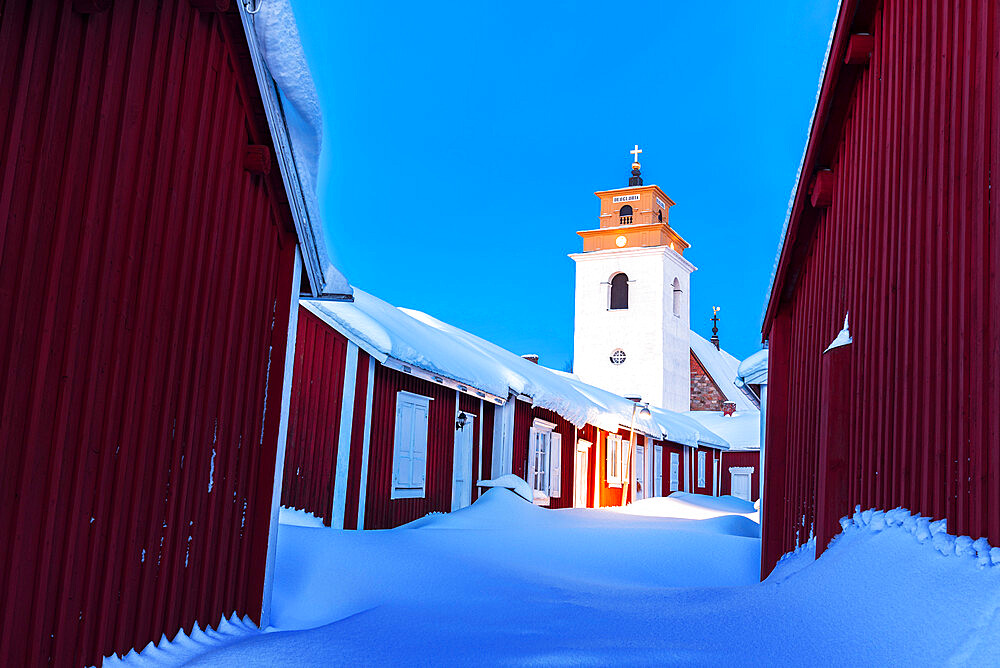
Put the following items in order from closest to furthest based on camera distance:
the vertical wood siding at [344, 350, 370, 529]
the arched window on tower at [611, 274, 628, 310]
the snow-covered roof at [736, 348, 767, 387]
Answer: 1. the vertical wood siding at [344, 350, 370, 529]
2. the snow-covered roof at [736, 348, 767, 387]
3. the arched window on tower at [611, 274, 628, 310]

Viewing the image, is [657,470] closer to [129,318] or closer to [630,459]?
[630,459]

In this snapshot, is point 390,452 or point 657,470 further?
point 657,470

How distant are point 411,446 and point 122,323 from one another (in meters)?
8.47

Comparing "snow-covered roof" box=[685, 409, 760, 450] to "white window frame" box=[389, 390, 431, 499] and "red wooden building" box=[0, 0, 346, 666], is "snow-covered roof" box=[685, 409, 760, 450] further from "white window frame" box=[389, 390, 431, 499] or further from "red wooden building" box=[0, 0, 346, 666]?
"red wooden building" box=[0, 0, 346, 666]

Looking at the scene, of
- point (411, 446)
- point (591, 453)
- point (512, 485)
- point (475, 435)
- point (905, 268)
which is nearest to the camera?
point (905, 268)

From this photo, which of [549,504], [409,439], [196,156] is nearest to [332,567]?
[196,156]

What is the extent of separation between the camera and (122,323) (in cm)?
341

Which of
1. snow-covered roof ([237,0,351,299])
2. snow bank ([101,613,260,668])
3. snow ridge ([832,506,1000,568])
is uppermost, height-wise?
snow-covered roof ([237,0,351,299])

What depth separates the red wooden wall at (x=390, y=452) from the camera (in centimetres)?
1089

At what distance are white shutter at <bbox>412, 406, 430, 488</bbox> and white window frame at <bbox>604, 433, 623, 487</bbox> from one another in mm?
9901

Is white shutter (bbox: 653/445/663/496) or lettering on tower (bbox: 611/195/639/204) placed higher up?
lettering on tower (bbox: 611/195/639/204)

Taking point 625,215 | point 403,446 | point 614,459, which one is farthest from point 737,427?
point 403,446

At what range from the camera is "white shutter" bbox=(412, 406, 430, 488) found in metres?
11.9

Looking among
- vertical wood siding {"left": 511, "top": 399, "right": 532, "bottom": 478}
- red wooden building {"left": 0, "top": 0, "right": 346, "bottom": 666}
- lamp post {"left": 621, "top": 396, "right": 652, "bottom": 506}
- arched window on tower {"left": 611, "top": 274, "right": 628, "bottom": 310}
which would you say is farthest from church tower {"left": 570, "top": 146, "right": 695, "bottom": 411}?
red wooden building {"left": 0, "top": 0, "right": 346, "bottom": 666}
